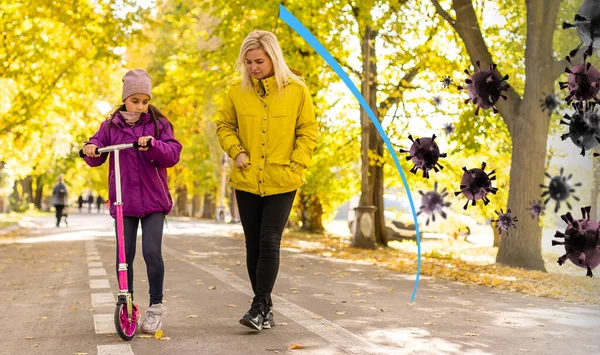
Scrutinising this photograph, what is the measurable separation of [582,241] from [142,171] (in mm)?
4181

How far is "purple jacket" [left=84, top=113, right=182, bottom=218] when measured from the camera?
548cm

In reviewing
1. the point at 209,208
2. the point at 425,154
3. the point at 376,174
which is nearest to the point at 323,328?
the point at 425,154

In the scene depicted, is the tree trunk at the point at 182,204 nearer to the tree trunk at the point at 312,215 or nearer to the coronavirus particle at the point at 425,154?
the tree trunk at the point at 312,215

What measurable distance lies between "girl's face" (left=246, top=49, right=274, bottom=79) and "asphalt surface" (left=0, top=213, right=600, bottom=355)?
5.56 feet

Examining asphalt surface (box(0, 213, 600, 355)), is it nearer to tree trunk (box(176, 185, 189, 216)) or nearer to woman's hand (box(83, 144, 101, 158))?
woman's hand (box(83, 144, 101, 158))

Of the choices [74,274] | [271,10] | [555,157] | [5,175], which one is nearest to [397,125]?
[271,10]

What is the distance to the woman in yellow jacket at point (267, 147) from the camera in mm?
5598

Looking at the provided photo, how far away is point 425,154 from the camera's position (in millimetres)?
2148

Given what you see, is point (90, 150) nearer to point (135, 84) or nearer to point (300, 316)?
point (135, 84)

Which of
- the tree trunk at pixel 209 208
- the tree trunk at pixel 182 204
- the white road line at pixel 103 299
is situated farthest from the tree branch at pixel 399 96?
the tree trunk at pixel 182 204

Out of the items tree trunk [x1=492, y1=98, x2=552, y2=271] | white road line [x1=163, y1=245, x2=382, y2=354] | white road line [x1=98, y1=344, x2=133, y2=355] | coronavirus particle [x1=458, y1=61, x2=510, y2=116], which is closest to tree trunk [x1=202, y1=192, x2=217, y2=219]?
tree trunk [x1=492, y1=98, x2=552, y2=271]

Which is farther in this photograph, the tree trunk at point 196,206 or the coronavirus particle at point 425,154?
the tree trunk at point 196,206

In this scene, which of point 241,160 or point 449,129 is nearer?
point 449,129

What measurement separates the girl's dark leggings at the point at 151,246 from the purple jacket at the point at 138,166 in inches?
2.6
